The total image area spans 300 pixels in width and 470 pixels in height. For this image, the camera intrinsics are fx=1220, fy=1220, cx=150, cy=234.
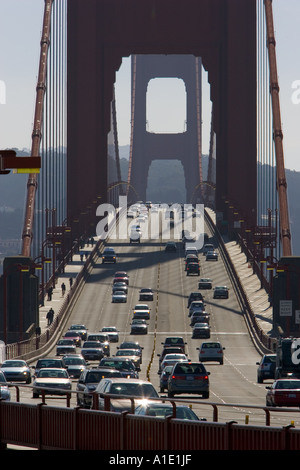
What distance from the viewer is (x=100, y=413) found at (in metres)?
20.3

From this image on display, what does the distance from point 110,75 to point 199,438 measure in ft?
442

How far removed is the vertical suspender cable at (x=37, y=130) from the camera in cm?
9881

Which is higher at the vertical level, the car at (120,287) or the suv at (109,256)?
the suv at (109,256)

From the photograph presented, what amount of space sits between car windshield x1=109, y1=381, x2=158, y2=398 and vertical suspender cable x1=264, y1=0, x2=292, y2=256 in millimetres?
68368

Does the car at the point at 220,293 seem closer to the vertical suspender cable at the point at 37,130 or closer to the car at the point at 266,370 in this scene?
the vertical suspender cable at the point at 37,130

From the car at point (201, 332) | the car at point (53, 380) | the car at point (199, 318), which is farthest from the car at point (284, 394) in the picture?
the car at point (199, 318)

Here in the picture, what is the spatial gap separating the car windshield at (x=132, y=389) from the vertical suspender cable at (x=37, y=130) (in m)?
68.5

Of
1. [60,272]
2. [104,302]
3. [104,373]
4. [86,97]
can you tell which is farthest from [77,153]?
[104,373]

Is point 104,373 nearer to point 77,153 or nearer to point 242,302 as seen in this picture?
point 242,302

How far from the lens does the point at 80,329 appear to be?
270 feet

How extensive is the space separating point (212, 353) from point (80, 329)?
18261 millimetres

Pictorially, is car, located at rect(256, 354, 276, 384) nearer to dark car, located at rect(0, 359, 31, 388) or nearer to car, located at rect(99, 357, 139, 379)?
car, located at rect(99, 357, 139, 379)

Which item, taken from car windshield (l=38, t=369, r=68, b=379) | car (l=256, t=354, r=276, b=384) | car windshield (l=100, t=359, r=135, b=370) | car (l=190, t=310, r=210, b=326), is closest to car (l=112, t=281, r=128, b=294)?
car (l=190, t=310, r=210, b=326)
